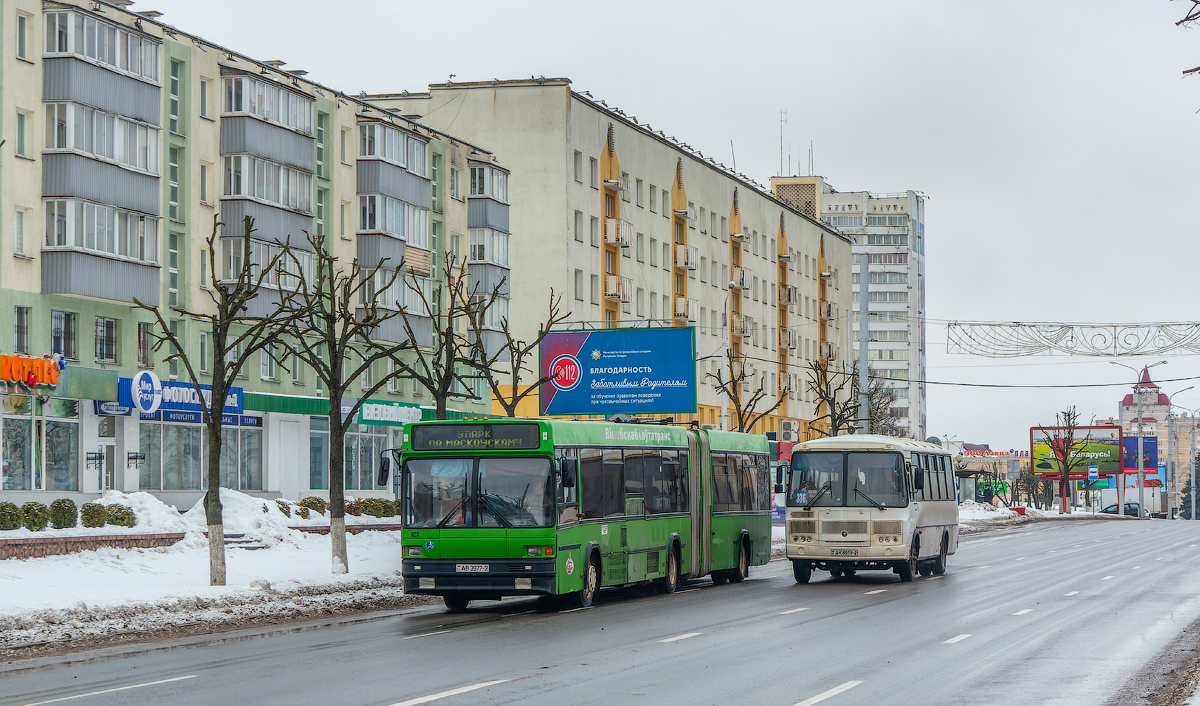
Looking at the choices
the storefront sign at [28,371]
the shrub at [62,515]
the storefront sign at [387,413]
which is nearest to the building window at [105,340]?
the storefront sign at [28,371]

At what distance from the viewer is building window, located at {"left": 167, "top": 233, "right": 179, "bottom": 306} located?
4575 cm

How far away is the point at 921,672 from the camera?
14656 millimetres

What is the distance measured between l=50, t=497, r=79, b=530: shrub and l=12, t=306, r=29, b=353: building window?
338 inches

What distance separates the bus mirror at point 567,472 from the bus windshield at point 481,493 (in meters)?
0.19

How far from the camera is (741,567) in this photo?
101ft

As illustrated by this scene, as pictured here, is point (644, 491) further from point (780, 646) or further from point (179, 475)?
point (179, 475)

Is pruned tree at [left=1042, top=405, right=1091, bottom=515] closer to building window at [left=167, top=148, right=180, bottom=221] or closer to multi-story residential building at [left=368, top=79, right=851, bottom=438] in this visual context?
multi-story residential building at [left=368, top=79, right=851, bottom=438]

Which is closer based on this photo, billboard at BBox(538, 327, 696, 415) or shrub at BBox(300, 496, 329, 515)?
billboard at BBox(538, 327, 696, 415)

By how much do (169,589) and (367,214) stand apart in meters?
32.7

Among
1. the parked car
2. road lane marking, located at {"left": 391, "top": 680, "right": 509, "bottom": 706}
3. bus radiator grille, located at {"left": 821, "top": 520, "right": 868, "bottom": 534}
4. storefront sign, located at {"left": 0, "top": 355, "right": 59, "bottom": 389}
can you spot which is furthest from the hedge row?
the parked car

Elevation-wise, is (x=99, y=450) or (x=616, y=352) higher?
(x=616, y=352)

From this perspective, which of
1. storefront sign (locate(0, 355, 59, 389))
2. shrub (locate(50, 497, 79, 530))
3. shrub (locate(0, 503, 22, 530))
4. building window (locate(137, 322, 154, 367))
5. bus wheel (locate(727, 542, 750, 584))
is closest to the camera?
shrub (locate(0, 503, 22, 530))

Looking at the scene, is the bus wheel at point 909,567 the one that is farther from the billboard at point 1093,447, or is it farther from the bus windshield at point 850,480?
the billboard at point 1093,447

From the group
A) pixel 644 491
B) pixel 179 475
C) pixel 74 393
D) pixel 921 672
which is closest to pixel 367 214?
pixel 179 475
